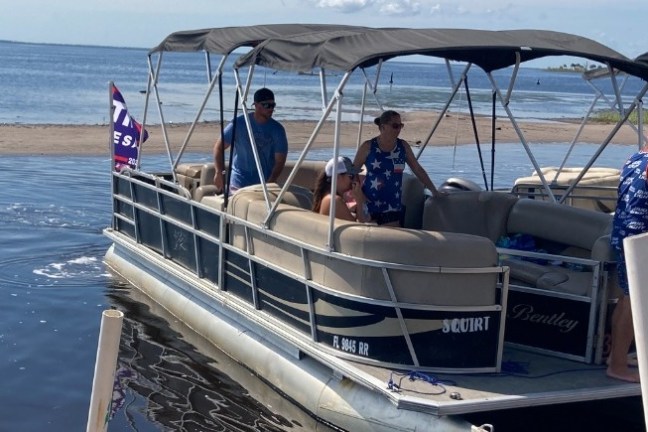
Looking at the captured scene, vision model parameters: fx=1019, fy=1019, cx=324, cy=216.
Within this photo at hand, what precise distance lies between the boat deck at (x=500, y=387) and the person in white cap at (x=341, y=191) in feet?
3.66

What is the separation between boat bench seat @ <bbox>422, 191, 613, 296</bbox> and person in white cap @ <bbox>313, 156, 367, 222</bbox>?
1.11m

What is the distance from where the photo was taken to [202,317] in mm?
8508

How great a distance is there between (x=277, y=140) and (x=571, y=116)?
124 feet

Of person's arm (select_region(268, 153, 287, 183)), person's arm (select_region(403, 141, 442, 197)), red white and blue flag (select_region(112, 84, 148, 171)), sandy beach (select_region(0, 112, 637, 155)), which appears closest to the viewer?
person's arm (select_region(403, 141, 442, 197))

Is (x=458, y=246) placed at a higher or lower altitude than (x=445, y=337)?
higher

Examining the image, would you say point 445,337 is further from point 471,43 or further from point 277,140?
point 277,140

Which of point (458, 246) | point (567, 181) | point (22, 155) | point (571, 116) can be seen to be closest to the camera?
point (458, 246)

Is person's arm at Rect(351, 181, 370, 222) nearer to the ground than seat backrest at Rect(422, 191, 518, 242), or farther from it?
farther from it

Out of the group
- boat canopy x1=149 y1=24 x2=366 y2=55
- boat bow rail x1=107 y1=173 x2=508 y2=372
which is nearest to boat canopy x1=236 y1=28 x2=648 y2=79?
boat canopy x1=149 y1=24 x2=366 y2=55

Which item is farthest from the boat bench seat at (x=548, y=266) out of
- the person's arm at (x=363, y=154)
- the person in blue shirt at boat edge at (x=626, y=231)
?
the person's arm at (x=363, y=154)

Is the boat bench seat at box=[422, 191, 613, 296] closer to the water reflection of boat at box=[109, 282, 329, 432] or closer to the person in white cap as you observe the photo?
the person in white cap

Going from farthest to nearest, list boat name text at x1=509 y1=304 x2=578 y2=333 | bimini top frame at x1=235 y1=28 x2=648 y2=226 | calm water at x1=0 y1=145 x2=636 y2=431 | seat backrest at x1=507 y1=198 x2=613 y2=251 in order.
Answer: seat backrest at x1=507 y1=198 x2=613 y2=251, calm water at x1=0 y1=145 x2=636 y2=431, boat name text at x1=509 y1=304 x2=578 y2=333, bimini top frame at x1=235 y1=28 x2=648 y2=226

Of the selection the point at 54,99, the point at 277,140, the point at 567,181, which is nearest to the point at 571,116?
the point at 54,99

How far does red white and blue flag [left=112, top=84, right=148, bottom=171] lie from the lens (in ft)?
36.0
